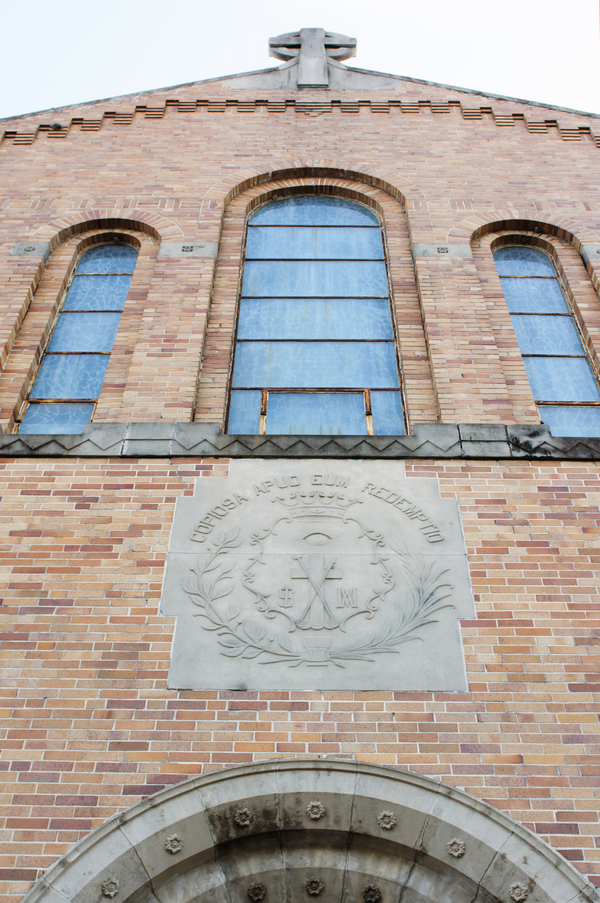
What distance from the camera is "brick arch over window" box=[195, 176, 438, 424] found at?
7082 millimetres

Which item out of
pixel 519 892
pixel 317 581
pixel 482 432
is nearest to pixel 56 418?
pixel 317 581

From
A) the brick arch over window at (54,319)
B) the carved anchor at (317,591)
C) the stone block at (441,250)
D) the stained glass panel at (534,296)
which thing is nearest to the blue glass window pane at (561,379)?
the stained glass panel at (534,296)

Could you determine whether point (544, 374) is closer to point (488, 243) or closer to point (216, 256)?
point (488, 243)

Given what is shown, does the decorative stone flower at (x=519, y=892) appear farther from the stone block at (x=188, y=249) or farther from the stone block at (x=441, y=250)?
the stone block at (x=188, y=249)

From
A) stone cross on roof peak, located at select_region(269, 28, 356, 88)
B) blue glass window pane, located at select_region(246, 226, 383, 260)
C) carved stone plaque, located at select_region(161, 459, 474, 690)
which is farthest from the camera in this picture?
Answer: stone cross on roof peak, located at select_region(269, 28, 356, 88)

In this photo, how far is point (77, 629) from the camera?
5.14 meters

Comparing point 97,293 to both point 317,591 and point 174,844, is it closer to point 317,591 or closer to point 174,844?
point 317,591

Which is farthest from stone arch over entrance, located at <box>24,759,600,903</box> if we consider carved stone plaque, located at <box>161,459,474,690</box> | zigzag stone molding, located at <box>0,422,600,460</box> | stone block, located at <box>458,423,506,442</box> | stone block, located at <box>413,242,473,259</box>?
stone block, located at <box>413,242,473,259</box>

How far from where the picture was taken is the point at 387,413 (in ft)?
23.7

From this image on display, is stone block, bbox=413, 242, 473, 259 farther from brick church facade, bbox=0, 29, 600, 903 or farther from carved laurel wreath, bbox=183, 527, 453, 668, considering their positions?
carved laurel wreath, bbox=183, 527, 453, 668

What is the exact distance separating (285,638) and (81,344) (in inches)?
161

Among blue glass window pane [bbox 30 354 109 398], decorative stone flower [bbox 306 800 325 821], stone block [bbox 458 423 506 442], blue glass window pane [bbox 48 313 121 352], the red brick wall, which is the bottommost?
decorative stone flower [bbox 306 800 325 821]

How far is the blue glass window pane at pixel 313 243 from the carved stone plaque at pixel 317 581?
11.9 feet

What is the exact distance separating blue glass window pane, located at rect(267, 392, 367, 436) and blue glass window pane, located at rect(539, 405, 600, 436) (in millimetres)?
1660
